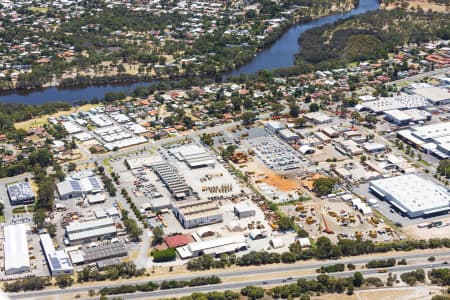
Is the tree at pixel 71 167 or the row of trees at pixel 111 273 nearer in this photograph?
the row of trees at pixel 111 273

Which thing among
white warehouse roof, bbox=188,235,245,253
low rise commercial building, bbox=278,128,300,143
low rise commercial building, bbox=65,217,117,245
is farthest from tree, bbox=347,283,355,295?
low rise commercial building, bbox=278,128,300,143

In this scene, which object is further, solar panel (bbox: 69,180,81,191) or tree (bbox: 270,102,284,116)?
tree (bbox: 270,102,284,116)

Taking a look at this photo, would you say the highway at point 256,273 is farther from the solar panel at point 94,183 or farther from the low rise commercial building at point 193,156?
the low rise commercial building at point 193,156

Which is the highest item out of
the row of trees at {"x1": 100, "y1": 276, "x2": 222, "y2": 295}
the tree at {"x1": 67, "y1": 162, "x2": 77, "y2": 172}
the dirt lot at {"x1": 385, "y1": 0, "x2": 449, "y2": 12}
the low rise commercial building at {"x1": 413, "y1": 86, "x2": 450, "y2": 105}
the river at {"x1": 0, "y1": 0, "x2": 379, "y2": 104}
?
the row of trees at {"x1": 100, "y1": 276, "x2": 222, "y2": 295}

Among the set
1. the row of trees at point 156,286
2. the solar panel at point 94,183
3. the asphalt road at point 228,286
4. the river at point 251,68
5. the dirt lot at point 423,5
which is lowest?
the river at point 251,68

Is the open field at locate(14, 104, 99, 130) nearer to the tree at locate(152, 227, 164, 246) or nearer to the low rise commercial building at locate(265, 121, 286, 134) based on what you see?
the low rise commercial building at locate(265, 121, 286, 134)

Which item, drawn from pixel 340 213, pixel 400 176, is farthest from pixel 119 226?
pixel 400 176

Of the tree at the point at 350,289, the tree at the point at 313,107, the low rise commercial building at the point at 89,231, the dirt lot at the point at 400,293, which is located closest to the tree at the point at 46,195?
the low rise commercial building at the point at 89,231

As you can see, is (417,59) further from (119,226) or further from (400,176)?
(119,226)
